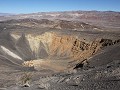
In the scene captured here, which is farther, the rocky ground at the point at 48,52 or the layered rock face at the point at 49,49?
the layered rock face at the point at 49,49

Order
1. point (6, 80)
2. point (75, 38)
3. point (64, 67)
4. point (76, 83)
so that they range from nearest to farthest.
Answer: point (76, 83) < point (6, 80) < point (64, 67) < point (75, 38)

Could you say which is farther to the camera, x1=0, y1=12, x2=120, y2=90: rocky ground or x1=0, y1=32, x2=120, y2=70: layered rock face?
x1=0, y1=32, x2=120, y2=70: layered rock face

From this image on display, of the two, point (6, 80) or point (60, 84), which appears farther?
point (6, 80)

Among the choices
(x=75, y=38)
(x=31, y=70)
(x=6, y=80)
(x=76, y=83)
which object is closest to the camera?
(x=76, y=83)

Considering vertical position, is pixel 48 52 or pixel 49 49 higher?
pixel 49 49

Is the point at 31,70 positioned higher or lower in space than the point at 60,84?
lower

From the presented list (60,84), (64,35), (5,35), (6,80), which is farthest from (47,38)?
(60,84)

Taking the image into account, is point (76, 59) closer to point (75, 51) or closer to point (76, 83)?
point (75, 51)

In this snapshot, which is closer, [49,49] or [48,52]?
[48,52]
